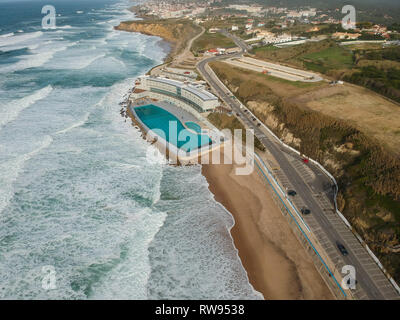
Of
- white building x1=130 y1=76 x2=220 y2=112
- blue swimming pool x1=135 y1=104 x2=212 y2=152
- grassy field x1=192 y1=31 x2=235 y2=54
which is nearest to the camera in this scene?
blue swimming pool x1=135 y1=104 x2=212 y2=152

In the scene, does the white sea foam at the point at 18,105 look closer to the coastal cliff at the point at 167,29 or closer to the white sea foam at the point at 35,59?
the white sea foam at the point at 35,59

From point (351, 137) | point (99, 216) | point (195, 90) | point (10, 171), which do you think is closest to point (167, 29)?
point (195, 90)

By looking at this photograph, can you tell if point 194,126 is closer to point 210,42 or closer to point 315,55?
point 315,55

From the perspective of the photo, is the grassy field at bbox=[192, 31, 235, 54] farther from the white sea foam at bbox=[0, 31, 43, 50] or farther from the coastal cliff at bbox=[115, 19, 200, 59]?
the white sea foam at bbox=[0, 31, 43, 50]

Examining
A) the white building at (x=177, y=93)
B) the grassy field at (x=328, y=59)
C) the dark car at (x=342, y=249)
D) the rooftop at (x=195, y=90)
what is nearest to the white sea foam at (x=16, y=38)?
the white building at (x=177, y=93)

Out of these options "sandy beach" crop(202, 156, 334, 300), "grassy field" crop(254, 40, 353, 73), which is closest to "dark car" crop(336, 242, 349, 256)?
"sandy beach" crop(202, 156, 334, 300)
